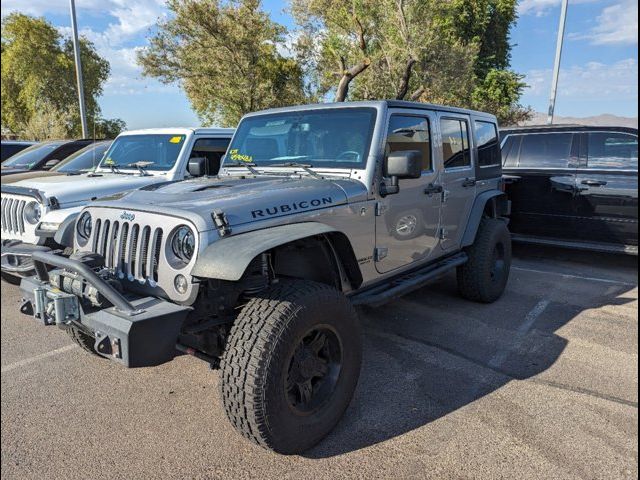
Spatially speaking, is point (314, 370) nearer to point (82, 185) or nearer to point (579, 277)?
point (82, 185)

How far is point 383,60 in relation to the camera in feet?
44.8

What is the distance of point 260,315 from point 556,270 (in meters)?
5.40

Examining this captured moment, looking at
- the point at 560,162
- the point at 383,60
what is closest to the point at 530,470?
the point at 560,162

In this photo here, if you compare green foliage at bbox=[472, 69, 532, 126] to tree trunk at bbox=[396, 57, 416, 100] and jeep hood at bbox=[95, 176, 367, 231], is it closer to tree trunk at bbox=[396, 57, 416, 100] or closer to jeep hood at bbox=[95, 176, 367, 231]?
tree trunk at bbox=[396, 57, 416, 100]

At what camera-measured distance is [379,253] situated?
3.37m

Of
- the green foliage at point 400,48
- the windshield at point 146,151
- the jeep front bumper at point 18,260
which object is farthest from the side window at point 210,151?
the green foliage at point 400,48

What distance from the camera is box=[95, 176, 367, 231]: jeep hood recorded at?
2543mm

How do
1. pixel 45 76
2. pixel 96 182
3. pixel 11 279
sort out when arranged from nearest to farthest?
pixel 11 279 < pixel 96 182 < pixel 45 76

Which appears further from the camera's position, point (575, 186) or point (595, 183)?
point (575, 186)

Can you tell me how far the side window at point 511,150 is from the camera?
7.12 m

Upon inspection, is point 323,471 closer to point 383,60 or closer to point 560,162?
point 560,162

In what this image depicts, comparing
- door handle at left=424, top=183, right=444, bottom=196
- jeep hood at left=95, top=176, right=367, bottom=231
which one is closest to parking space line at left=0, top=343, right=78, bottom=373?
jeep hood at left=95, top=176, right=367, bottom=231

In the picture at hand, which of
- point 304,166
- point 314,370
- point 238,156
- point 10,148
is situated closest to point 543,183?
point 304,166

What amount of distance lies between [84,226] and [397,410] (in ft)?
7.77
